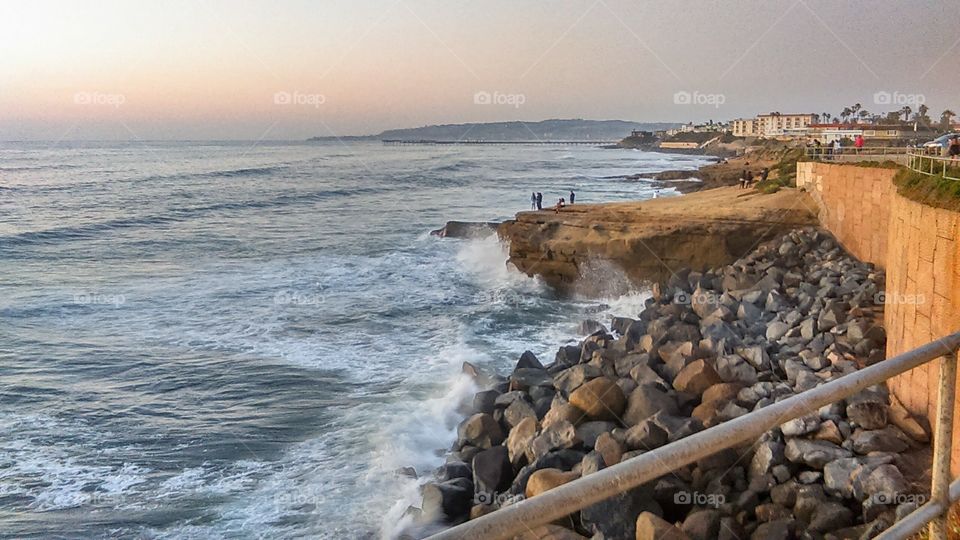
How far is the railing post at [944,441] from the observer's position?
234 centimetres

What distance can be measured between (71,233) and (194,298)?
725 inches

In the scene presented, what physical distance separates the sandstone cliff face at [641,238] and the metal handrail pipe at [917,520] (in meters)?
18.3

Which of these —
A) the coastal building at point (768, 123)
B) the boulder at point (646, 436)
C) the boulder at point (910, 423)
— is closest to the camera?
the boulder at point (910, 423)

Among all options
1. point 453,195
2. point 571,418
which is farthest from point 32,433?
point 453,195

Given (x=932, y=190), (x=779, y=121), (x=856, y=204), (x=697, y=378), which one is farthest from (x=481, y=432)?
(x=779, y=121)

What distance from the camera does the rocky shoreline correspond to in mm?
6578

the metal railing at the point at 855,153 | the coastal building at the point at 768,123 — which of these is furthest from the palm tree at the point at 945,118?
the coastal building at the point at 768,123

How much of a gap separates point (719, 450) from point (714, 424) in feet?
24.7

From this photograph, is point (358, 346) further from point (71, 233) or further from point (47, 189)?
point (47, 189)

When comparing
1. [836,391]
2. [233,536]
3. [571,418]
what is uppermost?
[836,391]

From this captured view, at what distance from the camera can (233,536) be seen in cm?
859

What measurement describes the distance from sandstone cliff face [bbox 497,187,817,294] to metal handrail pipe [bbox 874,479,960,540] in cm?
1832

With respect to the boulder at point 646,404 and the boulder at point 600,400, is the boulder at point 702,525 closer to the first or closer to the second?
the boulder at point 646,404

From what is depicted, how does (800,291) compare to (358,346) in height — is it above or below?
above
